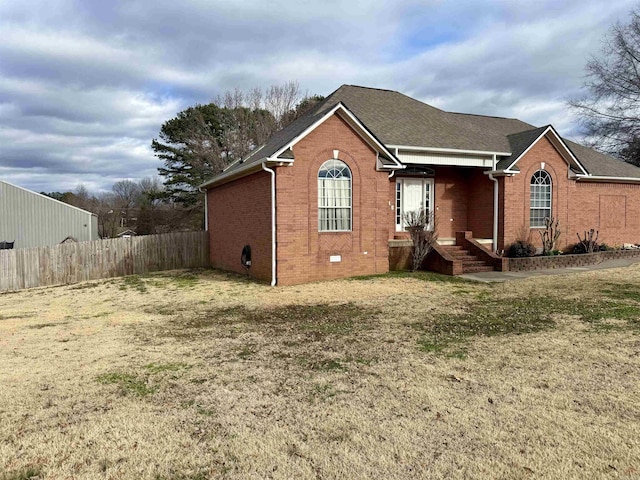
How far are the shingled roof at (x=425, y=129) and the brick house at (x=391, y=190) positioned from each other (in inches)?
3.4

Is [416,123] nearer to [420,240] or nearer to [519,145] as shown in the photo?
[519,145]

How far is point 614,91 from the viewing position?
32.9m

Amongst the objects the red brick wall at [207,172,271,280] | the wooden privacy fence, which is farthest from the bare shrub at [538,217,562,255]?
the wooden privacy fence

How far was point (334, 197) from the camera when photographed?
13523 mm

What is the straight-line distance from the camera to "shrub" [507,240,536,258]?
16.1 metres

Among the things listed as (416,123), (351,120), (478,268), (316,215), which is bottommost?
(478,268)

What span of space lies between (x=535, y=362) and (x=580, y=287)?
7.12 meters

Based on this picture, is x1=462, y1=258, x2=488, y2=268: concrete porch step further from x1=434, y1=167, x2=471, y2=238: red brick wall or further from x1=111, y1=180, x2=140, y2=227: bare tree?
x1=111, y1=180, x2=140, y2=227: bare tree

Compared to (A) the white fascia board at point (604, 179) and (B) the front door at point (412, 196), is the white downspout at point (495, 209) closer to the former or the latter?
(B) the front door at point (412, 196)

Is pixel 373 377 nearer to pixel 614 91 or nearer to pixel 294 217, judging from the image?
pixel 294 217

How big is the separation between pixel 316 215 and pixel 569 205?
37.2 feet

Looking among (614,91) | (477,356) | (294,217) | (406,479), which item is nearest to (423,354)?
(477,356)

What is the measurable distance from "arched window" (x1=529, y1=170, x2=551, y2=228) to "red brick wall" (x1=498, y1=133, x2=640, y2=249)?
0.77ft

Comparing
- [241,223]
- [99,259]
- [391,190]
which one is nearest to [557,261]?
[391,190]
